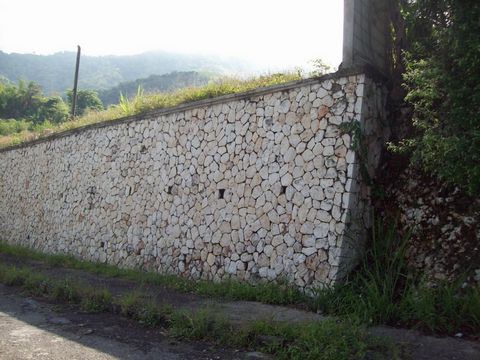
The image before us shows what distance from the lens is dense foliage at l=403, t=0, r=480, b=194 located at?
15.4 ft

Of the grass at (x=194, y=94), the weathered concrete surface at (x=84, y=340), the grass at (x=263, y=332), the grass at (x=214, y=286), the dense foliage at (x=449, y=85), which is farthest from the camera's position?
the grass at (x=194, y=94)

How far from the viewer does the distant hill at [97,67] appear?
92125 mm

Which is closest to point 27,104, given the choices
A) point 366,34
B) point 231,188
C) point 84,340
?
point 231,188

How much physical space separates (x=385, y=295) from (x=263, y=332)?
169 cm

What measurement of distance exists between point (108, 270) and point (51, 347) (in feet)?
15.3

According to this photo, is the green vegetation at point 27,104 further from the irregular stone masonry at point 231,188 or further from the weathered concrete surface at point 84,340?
the weathered concrete surface at point 84,340

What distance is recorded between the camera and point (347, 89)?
6.25m

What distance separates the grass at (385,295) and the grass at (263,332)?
60 centimetres

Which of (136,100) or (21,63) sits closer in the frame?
(136,100)

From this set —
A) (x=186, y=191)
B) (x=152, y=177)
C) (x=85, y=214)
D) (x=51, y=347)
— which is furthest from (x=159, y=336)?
(x=85, y=214)

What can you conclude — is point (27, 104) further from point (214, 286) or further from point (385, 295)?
point (385, 295)

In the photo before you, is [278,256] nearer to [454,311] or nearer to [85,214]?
[454,311]

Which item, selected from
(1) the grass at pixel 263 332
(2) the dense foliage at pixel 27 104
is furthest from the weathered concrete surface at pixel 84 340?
(2) the dense foliage at pixel 27 104

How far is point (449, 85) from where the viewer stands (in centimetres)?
493
